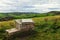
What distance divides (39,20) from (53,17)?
1.22 ft

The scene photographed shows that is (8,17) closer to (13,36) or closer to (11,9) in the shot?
(11,9)

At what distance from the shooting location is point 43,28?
3262 millimetres

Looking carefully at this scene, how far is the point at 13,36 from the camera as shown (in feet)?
9.50

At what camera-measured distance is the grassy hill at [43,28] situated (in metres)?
3.02

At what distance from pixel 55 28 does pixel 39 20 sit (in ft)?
1.32

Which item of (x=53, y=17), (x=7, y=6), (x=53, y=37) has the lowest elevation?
(x=53, y=37)

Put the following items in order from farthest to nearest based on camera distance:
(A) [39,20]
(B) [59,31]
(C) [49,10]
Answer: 1. (C) [49,10]
2. (A) [39,20]
3. (B) [59,31]

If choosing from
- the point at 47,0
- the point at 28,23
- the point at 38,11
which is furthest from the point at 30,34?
the point at 47,0

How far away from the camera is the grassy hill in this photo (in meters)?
3.02

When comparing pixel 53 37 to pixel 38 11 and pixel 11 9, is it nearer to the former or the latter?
pixel 38 11

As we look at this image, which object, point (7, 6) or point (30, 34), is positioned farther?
point (7, 6)

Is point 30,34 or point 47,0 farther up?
point 47,0

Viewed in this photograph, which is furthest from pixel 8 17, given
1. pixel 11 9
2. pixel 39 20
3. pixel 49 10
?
pixel 49 10

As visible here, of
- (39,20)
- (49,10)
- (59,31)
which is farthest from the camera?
(49,10)
